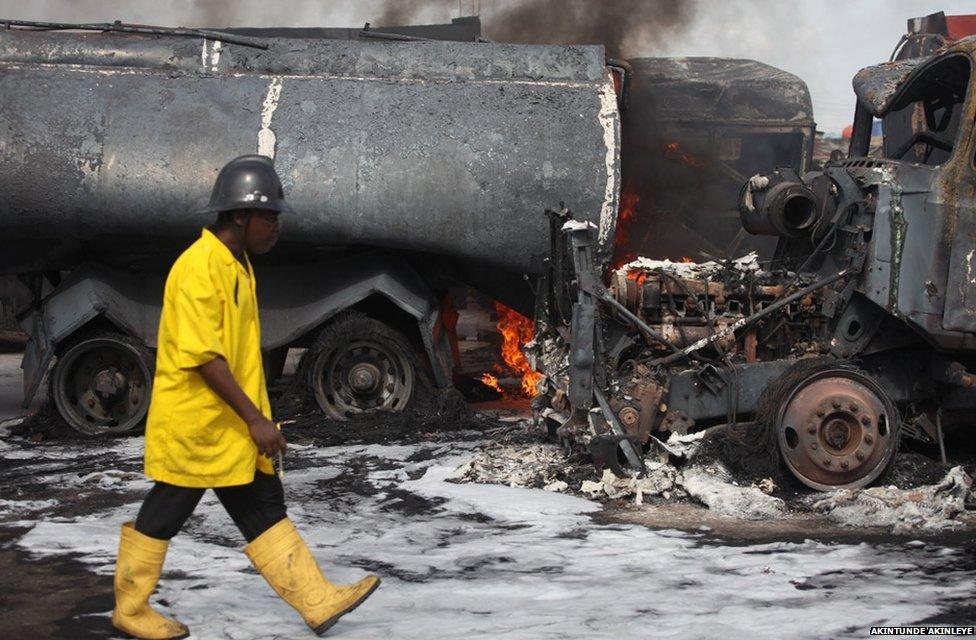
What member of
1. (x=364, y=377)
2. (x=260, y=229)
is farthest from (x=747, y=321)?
(x=260, y=229)

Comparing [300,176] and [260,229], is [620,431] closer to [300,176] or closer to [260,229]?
[260,229]

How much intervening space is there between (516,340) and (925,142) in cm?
527

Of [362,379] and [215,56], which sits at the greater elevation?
[215,56]

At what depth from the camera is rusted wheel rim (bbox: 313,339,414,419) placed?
1059 centimetres

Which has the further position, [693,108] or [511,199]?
[693,108]

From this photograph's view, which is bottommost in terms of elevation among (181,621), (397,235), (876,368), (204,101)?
(181,621)

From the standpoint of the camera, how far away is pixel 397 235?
1048cm

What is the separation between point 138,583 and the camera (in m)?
4.58

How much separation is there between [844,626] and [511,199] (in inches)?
244

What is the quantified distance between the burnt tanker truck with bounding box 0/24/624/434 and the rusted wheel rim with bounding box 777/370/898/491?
3.44 metres

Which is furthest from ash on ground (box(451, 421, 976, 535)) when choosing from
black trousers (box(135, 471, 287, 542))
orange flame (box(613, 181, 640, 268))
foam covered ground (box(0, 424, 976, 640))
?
orange flame (box(613, 181, 640, 268))

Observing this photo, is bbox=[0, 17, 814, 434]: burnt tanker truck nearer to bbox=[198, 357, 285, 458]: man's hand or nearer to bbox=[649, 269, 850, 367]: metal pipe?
bbox=[649, 269, 850, 367]: metal pipe

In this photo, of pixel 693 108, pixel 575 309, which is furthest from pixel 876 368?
pixel 693 108

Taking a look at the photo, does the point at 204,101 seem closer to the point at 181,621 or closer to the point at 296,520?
the point at 296,520
